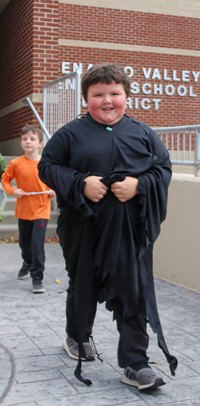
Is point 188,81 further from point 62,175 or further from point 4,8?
point 62,175

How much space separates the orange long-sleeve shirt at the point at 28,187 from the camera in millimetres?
5879

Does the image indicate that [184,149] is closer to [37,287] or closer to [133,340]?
[37,287]

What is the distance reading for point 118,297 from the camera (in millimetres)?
3332

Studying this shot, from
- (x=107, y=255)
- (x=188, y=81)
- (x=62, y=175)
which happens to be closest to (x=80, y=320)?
(x=107, y=255)

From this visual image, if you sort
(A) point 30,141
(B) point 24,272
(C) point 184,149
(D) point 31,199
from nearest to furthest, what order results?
(A) point 30,141 → (D) point 31,199 → (B) point 24,272 → (C) point 184,149

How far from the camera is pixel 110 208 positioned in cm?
324

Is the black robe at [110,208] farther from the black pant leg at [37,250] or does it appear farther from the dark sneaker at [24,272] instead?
the dark sneaker at [24,272]

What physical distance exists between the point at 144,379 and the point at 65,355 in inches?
31.5

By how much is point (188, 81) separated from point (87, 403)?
10447mm

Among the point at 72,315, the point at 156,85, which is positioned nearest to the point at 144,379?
the point at 72,315

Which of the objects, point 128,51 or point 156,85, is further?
point 156,85

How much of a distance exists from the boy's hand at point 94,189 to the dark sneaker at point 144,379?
1033 millimetres

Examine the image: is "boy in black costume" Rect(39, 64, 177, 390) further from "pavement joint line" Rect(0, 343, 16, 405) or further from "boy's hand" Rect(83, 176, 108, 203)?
"pavement joint line" Rect(0, 343, 16, 405)

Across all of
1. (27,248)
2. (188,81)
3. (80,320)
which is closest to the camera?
(80,320)
